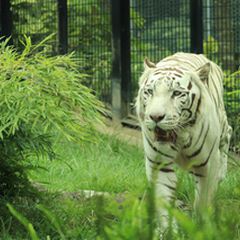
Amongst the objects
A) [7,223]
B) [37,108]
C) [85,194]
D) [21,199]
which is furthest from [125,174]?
[37,108]

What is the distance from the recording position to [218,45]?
724cm

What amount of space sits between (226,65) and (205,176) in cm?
301

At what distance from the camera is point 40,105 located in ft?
12.0

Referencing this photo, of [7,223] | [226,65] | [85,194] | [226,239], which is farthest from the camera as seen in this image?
[226,65]

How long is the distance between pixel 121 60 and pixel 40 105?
15.5 feet

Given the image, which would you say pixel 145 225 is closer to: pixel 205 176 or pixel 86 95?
pixel 86 95

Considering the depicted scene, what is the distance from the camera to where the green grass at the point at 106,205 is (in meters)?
1.52

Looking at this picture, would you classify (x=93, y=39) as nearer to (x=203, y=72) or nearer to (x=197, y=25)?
(x=197, y=25)

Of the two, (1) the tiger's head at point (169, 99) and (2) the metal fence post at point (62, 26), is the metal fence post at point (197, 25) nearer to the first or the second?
(2) the metal fence post at point (62, 26)

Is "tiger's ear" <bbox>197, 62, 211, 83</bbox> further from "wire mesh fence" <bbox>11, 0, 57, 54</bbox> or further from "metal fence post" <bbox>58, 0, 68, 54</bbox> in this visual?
"wire mesh fence" <bbox>11, 0, 57, 54</bbox>

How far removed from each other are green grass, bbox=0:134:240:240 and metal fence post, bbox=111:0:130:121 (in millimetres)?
731

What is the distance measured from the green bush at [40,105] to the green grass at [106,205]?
24cm

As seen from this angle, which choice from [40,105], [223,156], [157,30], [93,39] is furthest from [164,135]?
[93,39]

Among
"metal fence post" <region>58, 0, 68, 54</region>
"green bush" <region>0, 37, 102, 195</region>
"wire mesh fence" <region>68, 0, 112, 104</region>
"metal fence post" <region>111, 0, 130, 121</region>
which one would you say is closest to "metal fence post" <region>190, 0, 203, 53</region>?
"metal fence post" <region>111, 0, 130, 121</region>
